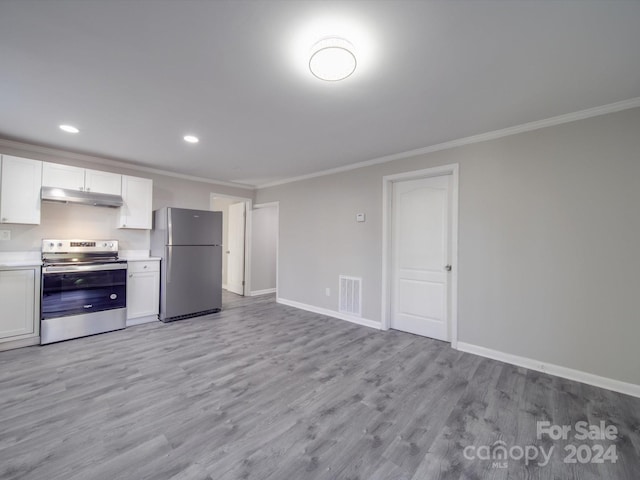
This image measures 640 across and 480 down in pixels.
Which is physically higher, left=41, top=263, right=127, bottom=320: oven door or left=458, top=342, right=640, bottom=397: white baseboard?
left=41, top=263, right=127, bottom=320: oven door

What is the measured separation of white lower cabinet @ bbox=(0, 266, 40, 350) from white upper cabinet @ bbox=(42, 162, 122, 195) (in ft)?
3.72

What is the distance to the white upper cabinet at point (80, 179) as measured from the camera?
338cm

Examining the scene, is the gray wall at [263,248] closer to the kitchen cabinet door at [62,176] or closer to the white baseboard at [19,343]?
the kitchen cabinet door at [62,176]

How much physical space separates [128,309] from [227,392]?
2605 millimetres

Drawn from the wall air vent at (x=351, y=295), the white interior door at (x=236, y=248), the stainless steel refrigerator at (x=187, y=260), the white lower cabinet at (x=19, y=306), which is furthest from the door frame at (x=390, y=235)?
the white lower cabinet at (x=19, y=306)

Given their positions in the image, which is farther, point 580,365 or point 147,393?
point 580,365

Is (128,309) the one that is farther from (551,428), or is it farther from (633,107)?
(633,107)

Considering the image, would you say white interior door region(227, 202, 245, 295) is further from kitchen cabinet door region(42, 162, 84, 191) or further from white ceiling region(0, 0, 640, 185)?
white ceiling region(0, 0, 640, 185)

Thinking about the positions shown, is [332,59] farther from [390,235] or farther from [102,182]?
[102,182]

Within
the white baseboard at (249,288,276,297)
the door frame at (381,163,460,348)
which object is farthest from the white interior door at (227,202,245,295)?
the door frame at (381,163,460,348)

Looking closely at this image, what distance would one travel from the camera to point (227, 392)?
2223 millimetres

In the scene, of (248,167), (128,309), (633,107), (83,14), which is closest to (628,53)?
(633,107)

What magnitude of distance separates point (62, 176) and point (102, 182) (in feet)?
1.35

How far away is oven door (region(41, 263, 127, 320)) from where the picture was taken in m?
3.19
